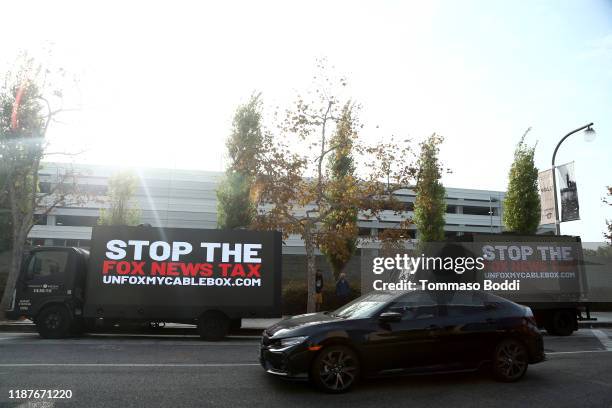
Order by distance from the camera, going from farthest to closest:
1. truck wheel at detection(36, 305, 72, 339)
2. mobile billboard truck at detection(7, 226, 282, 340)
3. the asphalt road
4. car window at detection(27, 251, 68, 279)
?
car window at detection(27, 251, 68, 279)
mobile billboard truck at detection(7, 226, 282, 340)
truck wheel at detection(36, 305, 72, 339)
the asphalt road

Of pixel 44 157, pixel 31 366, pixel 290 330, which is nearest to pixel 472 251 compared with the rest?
pixel 290 330

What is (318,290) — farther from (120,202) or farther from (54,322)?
(120,202)

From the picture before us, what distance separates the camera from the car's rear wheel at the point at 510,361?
7.48m

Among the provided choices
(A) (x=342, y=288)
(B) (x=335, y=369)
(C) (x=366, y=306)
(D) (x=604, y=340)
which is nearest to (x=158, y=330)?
(A) (x=342, y=288)

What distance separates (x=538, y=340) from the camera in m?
7.82

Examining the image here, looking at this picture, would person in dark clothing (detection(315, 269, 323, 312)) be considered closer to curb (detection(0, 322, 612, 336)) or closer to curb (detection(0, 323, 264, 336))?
curb (detection(0, 322, 612, 336))

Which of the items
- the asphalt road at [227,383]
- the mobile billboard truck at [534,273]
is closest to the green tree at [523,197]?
the mobile billboard truck at [534,273]

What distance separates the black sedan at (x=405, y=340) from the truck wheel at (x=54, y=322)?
25.0ft

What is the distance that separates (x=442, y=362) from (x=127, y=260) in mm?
9081

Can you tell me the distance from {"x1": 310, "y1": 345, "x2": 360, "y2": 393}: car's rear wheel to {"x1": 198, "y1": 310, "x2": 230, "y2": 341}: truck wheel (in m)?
6.67

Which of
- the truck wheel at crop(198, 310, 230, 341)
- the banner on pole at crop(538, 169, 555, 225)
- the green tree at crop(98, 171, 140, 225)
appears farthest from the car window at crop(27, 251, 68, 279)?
the banner on pole at crop(538, 169, 555, 225)

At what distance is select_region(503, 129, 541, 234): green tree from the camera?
93.3 feet

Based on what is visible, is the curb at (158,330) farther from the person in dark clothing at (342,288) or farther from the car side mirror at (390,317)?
the car side mirror at (390,317)

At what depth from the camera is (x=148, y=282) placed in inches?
500
